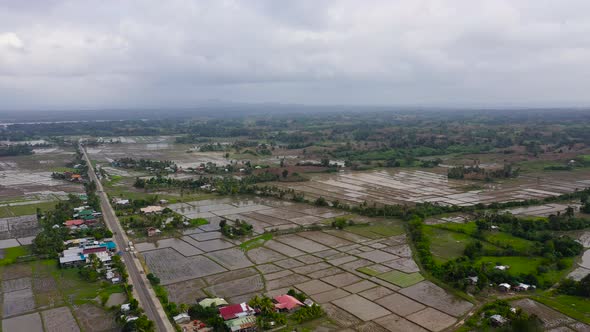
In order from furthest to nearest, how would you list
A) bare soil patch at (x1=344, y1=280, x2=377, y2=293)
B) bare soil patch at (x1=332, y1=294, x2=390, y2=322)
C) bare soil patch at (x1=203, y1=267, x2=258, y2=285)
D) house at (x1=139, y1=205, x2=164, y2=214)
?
house at (x1=139, y1=205, x2=164, y2=214)
bare soil patch at (x1=203, y1=267, x2=258, y2=285)
bare soil patch at (x1=344, y1=280, x2=377, y2=293)
bare soil patch at (x1=332, y1=294, x2=390, y2=322)

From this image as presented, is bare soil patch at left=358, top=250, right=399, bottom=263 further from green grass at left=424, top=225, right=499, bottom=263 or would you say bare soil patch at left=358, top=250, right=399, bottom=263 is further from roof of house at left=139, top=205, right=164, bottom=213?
roof of house at left=139, top=205, right=164, bottom=213

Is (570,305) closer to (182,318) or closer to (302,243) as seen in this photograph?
(302,243)

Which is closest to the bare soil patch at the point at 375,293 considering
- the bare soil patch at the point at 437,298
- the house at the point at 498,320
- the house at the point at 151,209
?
the bare soil patch at the point at 437,298

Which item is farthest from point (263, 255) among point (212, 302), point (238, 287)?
point (212, 302)

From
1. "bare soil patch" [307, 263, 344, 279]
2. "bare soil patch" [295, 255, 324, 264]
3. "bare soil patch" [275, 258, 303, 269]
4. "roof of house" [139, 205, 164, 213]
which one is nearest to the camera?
"bare soil patch" [307, 263, 344, 279]

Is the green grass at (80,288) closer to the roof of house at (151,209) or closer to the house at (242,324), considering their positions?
the house at (242,324)

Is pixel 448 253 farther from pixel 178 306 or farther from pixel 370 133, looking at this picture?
pixel 370 133

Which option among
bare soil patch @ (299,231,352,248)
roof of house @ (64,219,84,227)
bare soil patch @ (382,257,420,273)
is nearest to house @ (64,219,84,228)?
roof of house @ (64,219,84,227)
